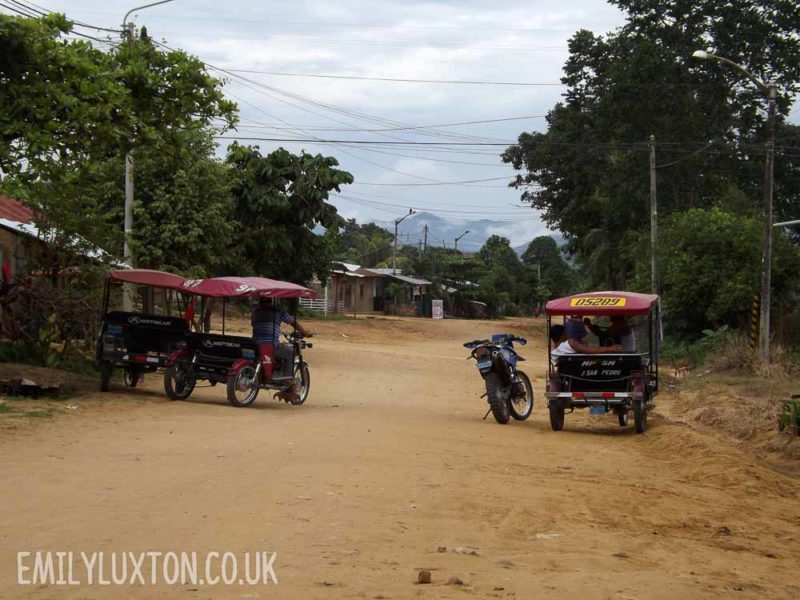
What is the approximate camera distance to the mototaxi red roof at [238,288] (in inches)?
678

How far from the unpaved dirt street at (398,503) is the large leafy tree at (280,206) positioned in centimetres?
1544

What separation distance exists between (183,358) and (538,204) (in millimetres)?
43556

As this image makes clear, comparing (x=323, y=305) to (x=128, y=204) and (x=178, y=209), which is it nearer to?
(x=178, y=209)

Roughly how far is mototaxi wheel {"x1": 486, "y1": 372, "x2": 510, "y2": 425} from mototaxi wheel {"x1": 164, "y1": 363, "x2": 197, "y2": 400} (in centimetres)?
518

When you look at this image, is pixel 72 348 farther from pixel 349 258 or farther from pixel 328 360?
pixel 349 258

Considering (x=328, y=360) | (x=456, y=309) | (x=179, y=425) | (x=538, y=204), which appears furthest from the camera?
(x=456, y=309)

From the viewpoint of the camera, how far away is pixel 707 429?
59.6 ft

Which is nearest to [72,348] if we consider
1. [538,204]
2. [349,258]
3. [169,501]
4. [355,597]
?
[169,501]

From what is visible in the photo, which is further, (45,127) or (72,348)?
(72,348)

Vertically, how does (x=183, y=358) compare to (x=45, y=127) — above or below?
below

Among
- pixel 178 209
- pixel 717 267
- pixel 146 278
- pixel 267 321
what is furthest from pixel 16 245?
pixel 717 267

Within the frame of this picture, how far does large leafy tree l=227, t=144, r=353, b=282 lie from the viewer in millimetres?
31438

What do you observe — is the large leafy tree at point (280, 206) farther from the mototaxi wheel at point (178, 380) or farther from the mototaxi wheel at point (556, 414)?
the mototaxi wheel at point (556, 414)

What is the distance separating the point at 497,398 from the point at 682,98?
32960 millimetres
